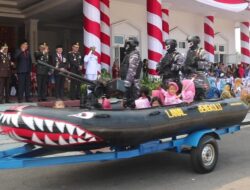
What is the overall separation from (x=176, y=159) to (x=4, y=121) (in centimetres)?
318

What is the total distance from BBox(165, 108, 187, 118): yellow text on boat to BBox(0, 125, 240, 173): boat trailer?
0.40 metres

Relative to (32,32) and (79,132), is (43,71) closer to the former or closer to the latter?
(79,132)

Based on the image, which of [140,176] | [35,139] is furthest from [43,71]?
[35,139]

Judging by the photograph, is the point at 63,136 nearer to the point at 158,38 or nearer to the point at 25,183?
A: the point at 25,183

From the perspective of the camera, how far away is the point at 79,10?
19109 mm

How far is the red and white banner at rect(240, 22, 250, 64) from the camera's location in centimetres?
2405

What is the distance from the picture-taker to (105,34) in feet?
56.6

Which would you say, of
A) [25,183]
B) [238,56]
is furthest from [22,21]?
[25,183]

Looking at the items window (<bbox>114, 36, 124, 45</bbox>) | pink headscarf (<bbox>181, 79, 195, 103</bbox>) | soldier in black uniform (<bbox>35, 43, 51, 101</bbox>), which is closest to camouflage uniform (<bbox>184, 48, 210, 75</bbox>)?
pink headscarf (<bbox>181, 79, 195, 103</bbox>)

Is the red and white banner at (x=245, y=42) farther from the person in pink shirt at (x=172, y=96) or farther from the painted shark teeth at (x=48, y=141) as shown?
the painted shark teeth at (x=48, y=141)

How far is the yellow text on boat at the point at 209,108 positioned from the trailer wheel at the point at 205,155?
0.40 meters

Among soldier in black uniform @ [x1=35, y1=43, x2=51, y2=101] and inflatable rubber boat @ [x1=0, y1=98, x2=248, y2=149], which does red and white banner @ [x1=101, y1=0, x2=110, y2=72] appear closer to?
soldier in black uniform @ [x1=35, y1=43, x2=51, y2=101]

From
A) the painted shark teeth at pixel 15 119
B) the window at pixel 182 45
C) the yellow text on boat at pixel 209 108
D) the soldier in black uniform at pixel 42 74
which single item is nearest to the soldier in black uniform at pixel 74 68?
the soldier in black uniform at pixel 42 74

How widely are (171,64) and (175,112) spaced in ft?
5.37
